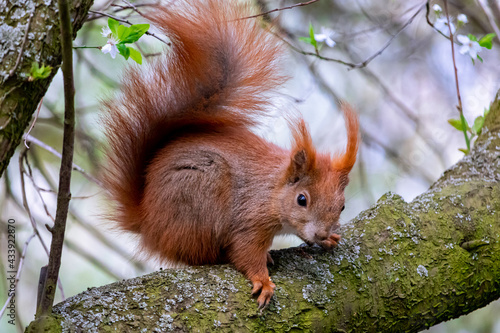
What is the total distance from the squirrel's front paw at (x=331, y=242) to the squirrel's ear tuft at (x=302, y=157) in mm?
247

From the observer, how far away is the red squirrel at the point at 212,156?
6.27 ft

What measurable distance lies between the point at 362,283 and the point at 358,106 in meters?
1.37

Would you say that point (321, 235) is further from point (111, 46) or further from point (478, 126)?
point (478, 126)

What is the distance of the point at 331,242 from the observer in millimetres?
1949

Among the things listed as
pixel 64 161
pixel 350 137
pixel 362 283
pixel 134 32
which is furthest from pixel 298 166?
pixel 64 161

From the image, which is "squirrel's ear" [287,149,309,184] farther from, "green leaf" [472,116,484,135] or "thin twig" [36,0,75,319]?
"green leaf" [472,116,484,135]

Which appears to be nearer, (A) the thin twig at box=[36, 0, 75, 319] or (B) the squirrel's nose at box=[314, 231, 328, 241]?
(A) the thin twig at box=[36, 0, 75, 319]

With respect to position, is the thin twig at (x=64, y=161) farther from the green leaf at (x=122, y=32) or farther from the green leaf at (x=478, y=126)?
the green leaf at (x=478, y=126)

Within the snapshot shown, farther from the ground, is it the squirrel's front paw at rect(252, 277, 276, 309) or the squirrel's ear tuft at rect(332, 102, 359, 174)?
the squirrel's ear tuft at rect(332, 102, 359, 174)

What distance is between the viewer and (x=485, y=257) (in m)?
2.05

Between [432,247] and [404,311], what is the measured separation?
0.97 ft

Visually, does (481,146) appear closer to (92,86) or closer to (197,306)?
(197,306)

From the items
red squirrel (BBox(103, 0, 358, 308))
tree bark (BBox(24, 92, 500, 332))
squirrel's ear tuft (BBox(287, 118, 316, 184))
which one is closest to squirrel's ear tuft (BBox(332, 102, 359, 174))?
red squirrel (BBox(103, 0, 358, 308))

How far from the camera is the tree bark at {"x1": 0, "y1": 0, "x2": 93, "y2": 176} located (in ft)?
4.58
